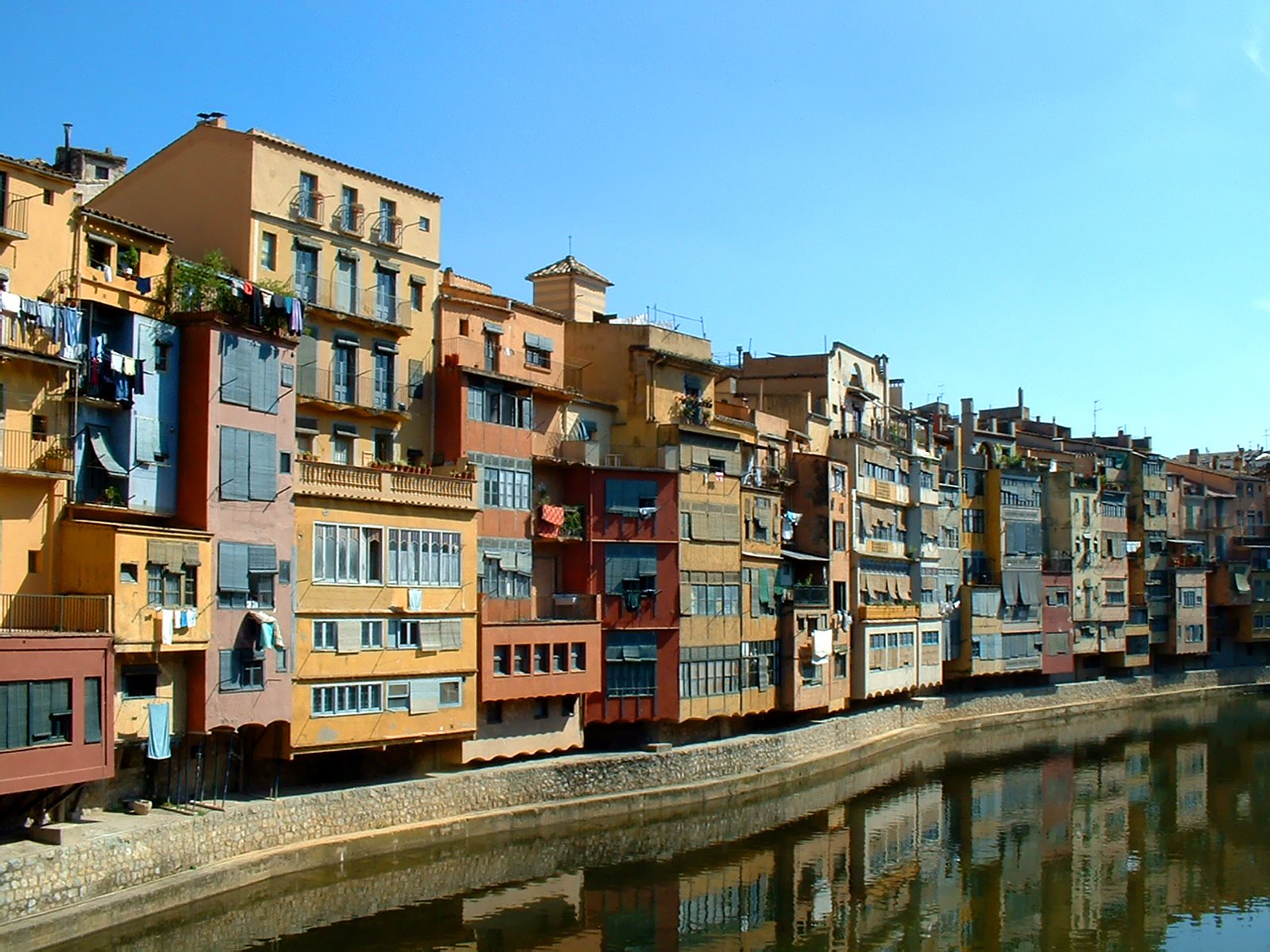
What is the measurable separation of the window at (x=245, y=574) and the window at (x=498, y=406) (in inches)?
406

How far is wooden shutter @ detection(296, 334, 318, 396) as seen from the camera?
1574 inches

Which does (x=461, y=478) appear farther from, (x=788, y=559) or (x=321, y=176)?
(x=788, y=559)

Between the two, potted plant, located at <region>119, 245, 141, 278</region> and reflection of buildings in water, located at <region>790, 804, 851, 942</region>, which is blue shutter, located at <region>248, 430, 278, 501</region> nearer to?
potted plant, located at <region>119, 245, 141, 278</region>

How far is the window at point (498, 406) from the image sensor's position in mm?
45031

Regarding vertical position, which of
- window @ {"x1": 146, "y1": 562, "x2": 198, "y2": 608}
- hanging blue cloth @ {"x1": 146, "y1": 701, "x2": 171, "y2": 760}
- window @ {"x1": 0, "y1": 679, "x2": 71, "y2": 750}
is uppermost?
window @ {"x1": 146, "y1": 562, "x2": 198, "y2": 608}

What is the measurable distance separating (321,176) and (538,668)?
1631 cm

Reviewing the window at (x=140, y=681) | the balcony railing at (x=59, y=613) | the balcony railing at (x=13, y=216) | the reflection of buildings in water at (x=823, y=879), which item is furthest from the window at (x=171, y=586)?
the reflection of buildings in water at (x=823, y=879)

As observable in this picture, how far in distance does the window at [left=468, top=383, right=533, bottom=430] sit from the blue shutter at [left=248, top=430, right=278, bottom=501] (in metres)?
9.07

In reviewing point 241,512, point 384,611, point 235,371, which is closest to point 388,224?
point 235,371

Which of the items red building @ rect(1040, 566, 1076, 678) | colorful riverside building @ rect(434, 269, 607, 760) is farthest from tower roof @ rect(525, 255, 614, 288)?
red building @ rect(1040, 566, 1076, 678)

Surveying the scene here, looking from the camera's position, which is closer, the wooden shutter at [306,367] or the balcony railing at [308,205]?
the wooden shutter at [306,367]

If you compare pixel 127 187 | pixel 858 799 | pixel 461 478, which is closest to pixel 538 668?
pixel 461 478

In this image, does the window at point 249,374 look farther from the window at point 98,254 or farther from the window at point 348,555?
the window at point 348,555

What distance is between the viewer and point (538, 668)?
45.2 m
